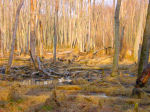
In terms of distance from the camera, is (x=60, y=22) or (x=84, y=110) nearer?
(x=84, y=110)

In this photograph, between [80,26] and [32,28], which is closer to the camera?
[32,28]

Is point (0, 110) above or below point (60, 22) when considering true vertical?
below

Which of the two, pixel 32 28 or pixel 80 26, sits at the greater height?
pixel 80 26

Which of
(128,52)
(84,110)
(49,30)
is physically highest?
(49,30)

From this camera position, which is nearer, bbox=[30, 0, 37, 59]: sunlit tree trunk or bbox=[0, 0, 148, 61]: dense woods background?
bbox=[30, 0, 37, 59]: sunlit tree trunk

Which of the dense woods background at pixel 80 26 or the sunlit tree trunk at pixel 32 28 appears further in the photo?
the dense woods background at pixel 80 26

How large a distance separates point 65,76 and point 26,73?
2307mm

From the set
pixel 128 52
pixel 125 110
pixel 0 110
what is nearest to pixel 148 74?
pixel 125 110

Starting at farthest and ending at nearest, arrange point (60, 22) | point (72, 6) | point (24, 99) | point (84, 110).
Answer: point (60, 22) → point (72, 6) → point (24, 99) → point (84, 110)

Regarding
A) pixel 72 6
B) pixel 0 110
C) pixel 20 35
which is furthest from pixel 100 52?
pixel 0 110

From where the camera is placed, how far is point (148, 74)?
16.6 feet

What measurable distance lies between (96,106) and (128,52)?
13.3 meters

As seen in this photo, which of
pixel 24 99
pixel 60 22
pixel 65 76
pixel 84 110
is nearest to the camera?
pixel 84 110

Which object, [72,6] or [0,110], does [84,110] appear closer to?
[0,110]
